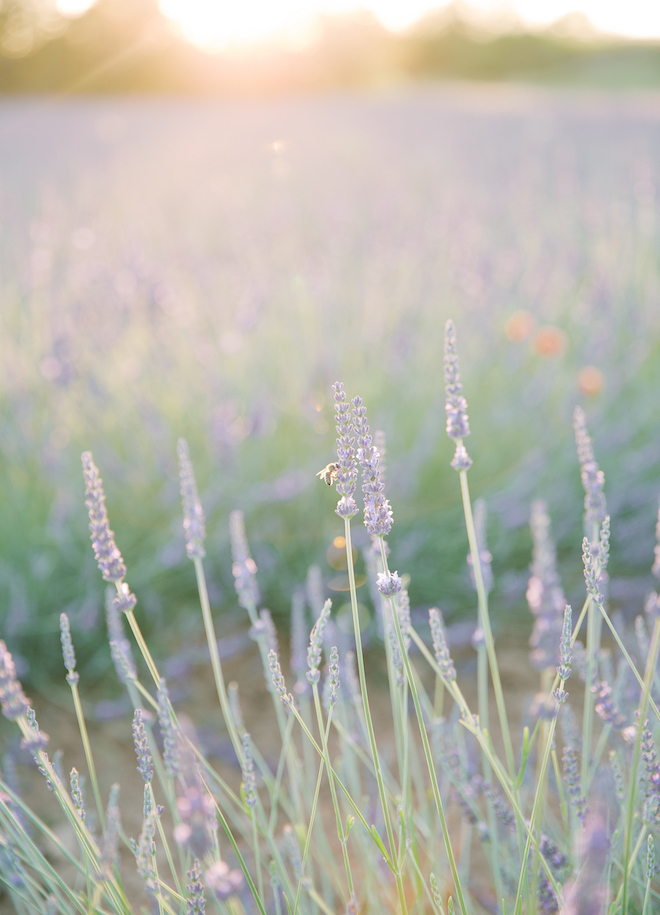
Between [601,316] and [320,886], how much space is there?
252 cm

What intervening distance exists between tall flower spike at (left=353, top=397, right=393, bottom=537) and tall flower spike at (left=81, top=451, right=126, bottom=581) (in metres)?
0.27

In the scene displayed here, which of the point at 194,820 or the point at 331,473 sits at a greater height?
the point at 331,473

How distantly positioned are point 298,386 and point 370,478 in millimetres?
2026

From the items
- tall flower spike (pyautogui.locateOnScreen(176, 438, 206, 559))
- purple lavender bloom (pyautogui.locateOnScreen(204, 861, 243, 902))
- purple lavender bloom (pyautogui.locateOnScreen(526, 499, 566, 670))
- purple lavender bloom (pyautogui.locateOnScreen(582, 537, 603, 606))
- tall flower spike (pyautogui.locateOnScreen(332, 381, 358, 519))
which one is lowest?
purple lavender bloom (pyautogui.locateOnScreen(526, 499, 566, 670))

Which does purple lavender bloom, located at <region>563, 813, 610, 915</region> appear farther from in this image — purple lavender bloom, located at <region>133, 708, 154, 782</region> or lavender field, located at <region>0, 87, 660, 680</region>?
lavender field, located at <region>0, 87, 660, 680</region>

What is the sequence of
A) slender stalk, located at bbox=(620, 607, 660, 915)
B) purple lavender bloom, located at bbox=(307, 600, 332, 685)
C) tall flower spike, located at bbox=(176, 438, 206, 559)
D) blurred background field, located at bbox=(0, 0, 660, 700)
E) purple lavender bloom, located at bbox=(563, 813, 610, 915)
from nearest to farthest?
1. purple lavender bloom, located at bbox=(563, 813, 610, 915)
2. slender stalk, located at bbox=(620, 607, 660, 915)
3. purple lavender bloom, located at bbox=(307, 600, 332, 685)
4. tall flower spike, located at bbox=(176, 438, 206, 559)
5. blurred background field, located at bbox=(0, 0, 660, 700)

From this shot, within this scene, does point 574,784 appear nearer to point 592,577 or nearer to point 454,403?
point 592,577

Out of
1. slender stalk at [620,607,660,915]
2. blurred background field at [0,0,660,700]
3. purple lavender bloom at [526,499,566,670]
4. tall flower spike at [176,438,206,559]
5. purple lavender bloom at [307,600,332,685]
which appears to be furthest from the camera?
blurred background field at [0,0,660,700]

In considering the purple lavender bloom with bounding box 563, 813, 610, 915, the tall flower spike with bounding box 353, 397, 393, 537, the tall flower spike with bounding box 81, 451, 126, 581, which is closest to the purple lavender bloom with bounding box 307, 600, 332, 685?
the tall flower spike with bounding box 353, 397, 393, 537

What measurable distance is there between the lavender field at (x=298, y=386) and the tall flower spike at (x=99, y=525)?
1.23 metres

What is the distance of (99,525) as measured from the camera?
0.77 meters

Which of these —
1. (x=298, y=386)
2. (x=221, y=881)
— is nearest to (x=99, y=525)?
(x=221, y=881)

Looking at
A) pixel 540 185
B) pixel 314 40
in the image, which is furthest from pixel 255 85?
pixel 540 185

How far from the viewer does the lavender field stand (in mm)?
2209
